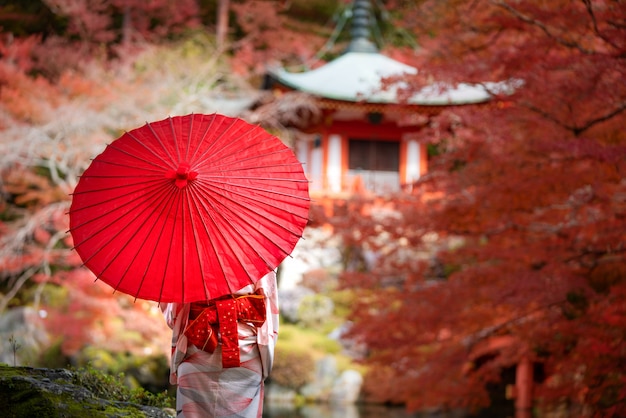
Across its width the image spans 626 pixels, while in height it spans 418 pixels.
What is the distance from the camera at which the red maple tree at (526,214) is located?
574cm

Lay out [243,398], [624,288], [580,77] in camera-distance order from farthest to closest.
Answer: [624,288] < [580,77] < [243,398]

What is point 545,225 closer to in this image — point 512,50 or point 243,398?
point 512,50

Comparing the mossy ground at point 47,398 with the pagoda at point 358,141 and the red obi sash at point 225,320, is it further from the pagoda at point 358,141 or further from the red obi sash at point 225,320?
the pagoda at point 358,141

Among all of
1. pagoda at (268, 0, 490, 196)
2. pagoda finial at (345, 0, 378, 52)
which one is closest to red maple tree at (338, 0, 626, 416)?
pagoda at (268, 0, 490, 196)

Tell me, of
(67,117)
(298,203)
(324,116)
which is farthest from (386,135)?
(298,203)

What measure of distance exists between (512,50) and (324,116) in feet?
38.9

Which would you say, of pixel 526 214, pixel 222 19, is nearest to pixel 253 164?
pixel 526 214

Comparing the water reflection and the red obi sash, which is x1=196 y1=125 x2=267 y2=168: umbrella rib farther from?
the water reflection

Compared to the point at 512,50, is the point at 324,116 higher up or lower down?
higher up

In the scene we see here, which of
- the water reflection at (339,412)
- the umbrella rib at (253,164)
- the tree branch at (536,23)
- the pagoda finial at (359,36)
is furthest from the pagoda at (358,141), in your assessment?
the umbrella rib at (253,164)

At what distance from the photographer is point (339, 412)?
1277 centimetres

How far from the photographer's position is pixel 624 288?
602cm

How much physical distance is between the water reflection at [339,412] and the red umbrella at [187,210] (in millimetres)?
9911

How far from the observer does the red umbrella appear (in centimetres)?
287
